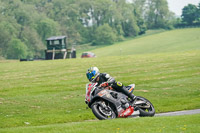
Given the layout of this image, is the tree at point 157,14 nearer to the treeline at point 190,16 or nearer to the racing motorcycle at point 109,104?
the treeline at point 190,16

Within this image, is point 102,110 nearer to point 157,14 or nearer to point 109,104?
point 109,104

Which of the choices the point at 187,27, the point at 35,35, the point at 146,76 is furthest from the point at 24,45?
the point at 146,76

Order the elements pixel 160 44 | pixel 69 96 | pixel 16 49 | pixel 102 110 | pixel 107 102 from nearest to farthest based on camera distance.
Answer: pixel 102 110 → pixel 107 102 → pixel 69 96 → pixel 16 49 → pixel 160 44

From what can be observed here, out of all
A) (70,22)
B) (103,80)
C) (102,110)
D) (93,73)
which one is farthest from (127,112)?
(70,22)

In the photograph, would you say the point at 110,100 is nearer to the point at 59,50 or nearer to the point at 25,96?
the point at 25,96

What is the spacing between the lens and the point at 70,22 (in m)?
141

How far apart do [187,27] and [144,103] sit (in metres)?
130

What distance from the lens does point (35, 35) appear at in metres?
115

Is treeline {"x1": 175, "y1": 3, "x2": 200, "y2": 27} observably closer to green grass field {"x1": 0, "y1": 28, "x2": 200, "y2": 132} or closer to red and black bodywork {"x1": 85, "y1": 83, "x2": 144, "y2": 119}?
green grass field {"x1": 0, "y1": 28, "x2": 200, "y2": 132}

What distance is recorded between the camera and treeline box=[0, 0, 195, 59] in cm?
11250

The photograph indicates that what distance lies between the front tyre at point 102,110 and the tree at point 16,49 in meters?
96.3

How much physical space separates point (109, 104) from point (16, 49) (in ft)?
319

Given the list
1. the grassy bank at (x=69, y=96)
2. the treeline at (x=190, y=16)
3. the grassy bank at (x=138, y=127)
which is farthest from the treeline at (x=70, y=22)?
the grassy bank at (x=138, y=127)

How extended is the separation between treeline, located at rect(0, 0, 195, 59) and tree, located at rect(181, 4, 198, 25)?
707cm
